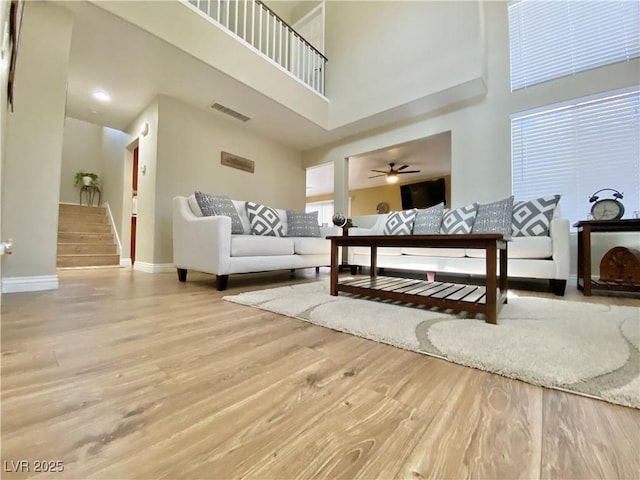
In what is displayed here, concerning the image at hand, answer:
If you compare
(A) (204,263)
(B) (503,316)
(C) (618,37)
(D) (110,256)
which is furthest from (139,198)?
(C) (618,37)

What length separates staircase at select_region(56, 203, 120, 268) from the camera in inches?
157

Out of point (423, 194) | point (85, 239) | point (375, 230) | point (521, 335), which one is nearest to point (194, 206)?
point (375, 230)

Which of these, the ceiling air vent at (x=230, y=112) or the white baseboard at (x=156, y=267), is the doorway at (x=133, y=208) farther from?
the ceiling air vent at (x=230, y=112)

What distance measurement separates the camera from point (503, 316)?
140 centimetres

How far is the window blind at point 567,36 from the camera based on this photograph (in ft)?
8.54

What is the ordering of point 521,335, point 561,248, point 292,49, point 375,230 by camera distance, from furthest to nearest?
1. point 292,49
2. point 375,230
3. point 561,248
4. point 521,335

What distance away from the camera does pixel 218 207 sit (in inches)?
99.7

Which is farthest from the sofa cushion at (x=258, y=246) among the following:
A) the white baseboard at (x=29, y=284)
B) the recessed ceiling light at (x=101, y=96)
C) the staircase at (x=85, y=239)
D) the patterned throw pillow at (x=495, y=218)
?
the staircase at (x=85, y=239)

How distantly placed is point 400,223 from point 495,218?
3.16 ft

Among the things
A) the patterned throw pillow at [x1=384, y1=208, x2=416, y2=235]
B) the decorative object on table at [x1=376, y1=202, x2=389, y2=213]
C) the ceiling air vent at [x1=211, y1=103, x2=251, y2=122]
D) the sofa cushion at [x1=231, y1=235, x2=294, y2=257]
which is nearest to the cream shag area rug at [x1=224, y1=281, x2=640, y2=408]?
the sofa cushion at [x1=231, y1=235, x2=294, y2=257]

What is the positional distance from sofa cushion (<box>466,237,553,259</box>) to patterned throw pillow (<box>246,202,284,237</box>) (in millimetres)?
1953

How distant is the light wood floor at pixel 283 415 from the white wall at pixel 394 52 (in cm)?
343

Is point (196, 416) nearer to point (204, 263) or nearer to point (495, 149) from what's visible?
point (204, 263)

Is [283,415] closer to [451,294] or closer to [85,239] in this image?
[451,294]
